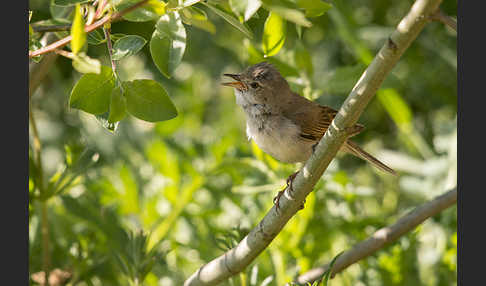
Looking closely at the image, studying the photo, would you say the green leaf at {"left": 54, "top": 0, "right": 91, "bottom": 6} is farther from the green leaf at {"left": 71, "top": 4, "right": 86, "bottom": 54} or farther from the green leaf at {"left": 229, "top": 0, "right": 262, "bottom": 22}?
the green leaf at {"left": 229, "top": 0, "right": 262, "bottom": 22}

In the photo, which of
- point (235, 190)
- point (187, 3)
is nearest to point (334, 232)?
point (235, 190)

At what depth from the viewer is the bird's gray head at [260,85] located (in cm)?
271

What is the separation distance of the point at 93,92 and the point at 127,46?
0.14m

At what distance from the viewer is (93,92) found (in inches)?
56.1

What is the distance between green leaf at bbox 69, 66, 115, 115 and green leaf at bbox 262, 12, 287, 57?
46cm

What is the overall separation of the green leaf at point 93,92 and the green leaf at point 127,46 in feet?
0.15

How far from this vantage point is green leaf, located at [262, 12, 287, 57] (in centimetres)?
162

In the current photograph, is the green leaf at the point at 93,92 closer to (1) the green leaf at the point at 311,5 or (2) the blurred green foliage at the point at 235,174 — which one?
(2) the blurred green foliage at the point at 235,174

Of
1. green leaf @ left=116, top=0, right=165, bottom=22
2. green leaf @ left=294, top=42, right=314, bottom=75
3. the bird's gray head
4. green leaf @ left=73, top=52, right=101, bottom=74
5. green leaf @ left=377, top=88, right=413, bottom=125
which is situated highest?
green leaf @ left=116, top=0, right=165, bottom=22

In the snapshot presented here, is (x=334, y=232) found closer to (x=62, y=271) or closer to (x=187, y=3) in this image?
(x=62, y=271)

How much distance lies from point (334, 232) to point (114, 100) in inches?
66.1

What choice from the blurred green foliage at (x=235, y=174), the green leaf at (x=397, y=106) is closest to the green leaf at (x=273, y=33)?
the blurred green foliage at (x=235, y=174)

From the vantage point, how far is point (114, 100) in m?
1.36

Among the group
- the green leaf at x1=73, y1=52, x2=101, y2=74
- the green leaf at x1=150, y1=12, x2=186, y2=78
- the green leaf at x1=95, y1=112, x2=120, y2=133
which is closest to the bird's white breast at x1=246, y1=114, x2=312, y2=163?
the green leaf at x1=95, y1=112, x2=120, y2=133
